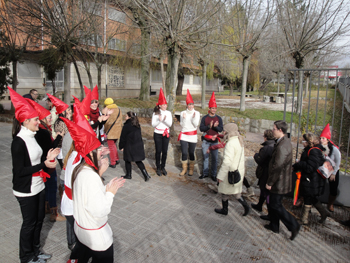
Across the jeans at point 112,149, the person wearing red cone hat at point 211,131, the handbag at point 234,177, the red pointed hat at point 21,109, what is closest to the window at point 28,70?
the jeans at point 112,149

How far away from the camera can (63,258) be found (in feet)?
11.6

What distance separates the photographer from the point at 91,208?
7.88ft

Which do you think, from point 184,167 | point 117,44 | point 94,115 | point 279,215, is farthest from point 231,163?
point 117,44

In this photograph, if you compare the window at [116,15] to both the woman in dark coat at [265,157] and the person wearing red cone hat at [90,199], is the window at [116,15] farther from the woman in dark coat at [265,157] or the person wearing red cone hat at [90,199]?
the person wearing red cone hat at [90,199]

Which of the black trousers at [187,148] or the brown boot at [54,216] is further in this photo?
the black trousers at [187,148]

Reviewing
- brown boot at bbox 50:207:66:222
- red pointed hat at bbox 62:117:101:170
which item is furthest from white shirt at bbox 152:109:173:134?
red pointed hat at bbox 62:117:101:170

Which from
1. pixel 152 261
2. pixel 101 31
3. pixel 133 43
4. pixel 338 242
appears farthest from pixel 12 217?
pixel 133 43

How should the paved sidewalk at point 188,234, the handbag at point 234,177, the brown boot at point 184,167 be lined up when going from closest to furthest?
the paved sidewalk at point 188,234 < the handbag at point 234,177 < the brown boot at point 184,167

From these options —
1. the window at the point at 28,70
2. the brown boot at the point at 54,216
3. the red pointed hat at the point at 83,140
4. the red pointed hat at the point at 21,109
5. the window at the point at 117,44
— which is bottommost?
the brown boot at the point at 54,216

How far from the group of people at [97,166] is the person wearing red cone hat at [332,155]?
16 millimetres

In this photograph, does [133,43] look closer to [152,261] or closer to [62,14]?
[62,14]

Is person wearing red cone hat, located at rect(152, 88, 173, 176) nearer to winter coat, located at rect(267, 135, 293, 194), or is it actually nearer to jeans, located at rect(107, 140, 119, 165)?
jeans, located at rect(107, 140, 119, 165)

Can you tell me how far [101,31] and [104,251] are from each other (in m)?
14.9

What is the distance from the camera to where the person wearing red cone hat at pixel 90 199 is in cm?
241
